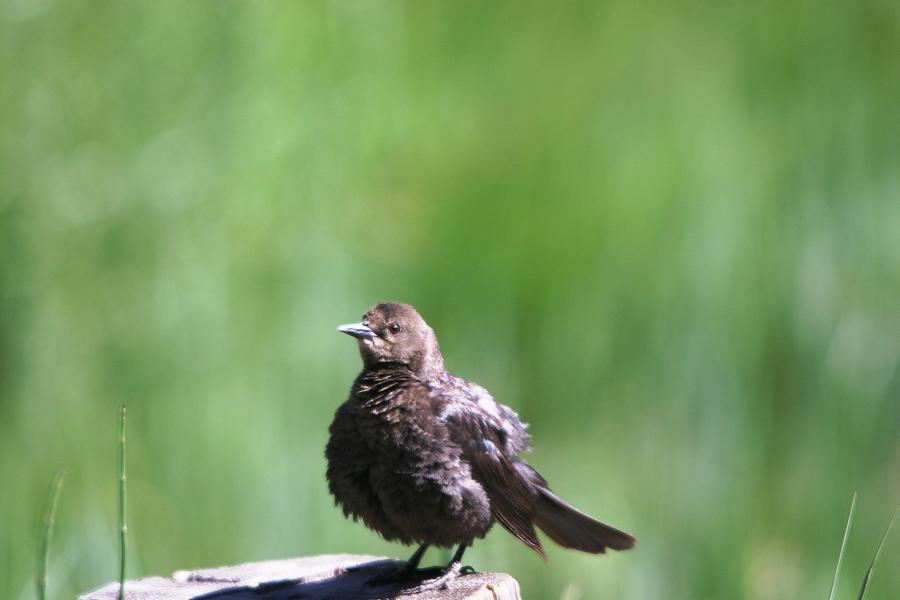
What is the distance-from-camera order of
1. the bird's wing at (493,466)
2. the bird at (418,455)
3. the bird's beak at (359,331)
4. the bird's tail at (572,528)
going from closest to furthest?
the bird at (418,455)
the bird's wing at (493,466)
the bird's beak at (359,331)
the bird's tail at (572,528)

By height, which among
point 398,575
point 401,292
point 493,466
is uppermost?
point 401,292

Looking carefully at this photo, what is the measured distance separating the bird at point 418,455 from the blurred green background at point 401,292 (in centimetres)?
173

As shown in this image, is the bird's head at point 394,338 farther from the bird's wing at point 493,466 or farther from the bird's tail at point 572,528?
the bird's tail at point 572,528

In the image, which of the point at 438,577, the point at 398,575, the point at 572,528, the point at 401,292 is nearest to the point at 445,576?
the point at 438,577

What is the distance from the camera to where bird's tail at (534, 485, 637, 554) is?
3850 millimetres

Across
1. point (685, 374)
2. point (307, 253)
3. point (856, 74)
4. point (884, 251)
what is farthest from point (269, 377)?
point (856, 74)

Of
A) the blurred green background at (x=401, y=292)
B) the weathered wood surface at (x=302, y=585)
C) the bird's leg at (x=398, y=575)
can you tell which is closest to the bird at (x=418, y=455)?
the bird's leg at (x=398, y=575)

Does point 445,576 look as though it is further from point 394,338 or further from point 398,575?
point 394,338

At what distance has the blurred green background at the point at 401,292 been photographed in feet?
18.2

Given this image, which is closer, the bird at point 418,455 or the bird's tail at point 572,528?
the bird at point 418,455

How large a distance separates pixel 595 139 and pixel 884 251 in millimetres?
1799

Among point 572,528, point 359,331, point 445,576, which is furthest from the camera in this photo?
point 572,528

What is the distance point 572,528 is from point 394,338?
0.85 metres

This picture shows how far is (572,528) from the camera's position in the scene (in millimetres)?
3910
